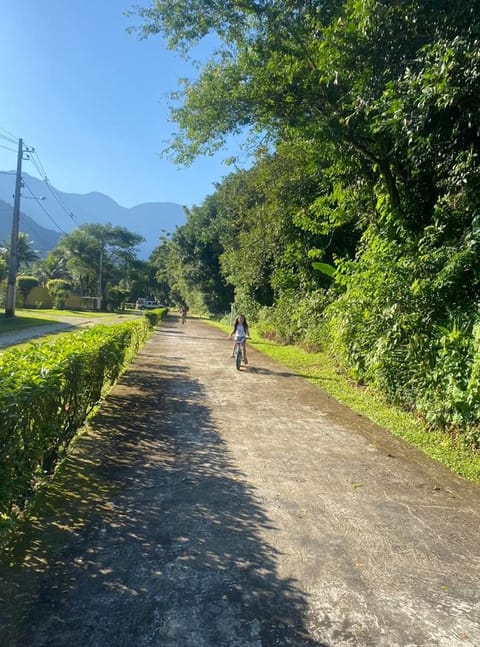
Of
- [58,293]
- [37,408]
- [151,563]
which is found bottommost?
[151,563]

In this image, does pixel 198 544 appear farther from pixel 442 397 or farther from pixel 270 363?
pixel 270 363

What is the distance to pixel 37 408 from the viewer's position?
350 centimetres

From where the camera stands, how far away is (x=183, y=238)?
135ft

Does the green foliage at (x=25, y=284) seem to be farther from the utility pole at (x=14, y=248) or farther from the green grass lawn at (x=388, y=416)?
the green grass lawn at (x=388, y=416)

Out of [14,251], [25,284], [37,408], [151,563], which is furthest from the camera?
[25,284]

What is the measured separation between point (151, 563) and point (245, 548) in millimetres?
711

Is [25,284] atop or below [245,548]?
atop

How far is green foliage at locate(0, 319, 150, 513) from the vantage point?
9.70 ft

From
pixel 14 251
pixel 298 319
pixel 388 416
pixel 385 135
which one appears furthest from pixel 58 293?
pixel 388 416

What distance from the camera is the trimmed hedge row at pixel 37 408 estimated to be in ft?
9.68

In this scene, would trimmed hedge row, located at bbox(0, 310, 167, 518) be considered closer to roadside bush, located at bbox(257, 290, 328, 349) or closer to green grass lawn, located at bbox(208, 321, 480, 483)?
green grass lawn, located at bbox(208, 321, 480, 483)

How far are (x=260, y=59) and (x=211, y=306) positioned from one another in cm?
3549

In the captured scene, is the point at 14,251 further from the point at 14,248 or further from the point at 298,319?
the point at 298,319

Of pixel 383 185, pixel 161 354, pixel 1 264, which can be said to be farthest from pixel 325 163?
pixel 1 264
